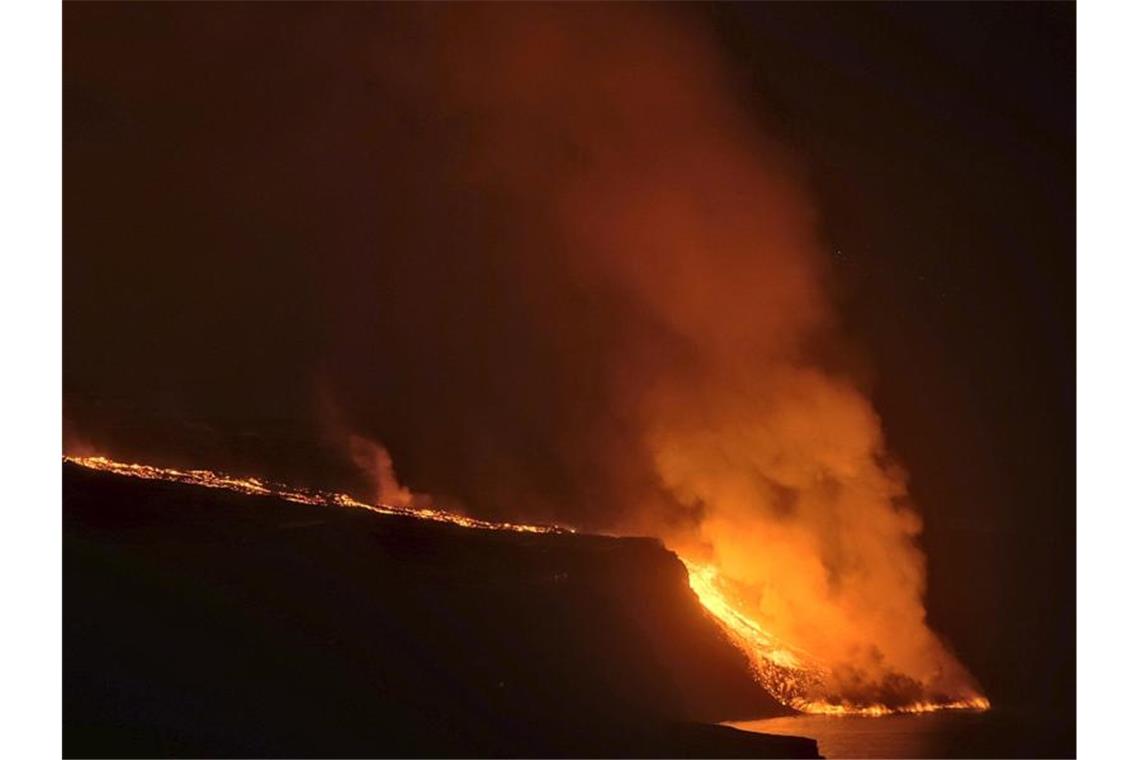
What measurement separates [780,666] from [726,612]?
36.9 inches

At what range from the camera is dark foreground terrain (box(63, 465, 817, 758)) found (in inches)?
485

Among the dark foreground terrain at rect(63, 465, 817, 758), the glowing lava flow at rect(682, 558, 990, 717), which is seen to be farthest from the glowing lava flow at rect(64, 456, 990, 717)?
the dark foreground terrain at rect(63, 465, 817, 758)

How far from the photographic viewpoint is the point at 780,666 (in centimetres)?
1521

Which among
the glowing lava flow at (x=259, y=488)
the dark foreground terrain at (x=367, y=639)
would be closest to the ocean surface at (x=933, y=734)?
the dark foreground terrain at (x=367, y=639)

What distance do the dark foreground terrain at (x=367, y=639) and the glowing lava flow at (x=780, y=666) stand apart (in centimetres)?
29

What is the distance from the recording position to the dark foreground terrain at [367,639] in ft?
40.4

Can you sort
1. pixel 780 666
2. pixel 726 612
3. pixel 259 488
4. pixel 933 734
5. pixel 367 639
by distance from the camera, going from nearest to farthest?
pixel 367 639 < pixel 933 734 < pixel 780 666 < pixel 726 612 < pixel 259 488

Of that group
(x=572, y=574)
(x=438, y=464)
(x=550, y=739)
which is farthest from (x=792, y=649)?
(x=438, y=464)

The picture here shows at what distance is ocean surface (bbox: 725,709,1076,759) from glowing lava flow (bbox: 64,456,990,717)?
0.26 m

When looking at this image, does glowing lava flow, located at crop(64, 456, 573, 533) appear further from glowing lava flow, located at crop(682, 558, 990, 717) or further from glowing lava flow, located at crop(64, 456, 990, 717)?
glowing lava flow, located at crop(682, 558, 990, 717)

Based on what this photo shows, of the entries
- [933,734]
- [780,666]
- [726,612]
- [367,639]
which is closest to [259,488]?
[367,639]

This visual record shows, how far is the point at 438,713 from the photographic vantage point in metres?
12.7

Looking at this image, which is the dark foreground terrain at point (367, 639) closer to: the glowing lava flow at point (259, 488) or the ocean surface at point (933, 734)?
the glowing lava flow at point (259, 488)

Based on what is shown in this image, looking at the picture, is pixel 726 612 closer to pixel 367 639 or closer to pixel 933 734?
pixel 933 734
